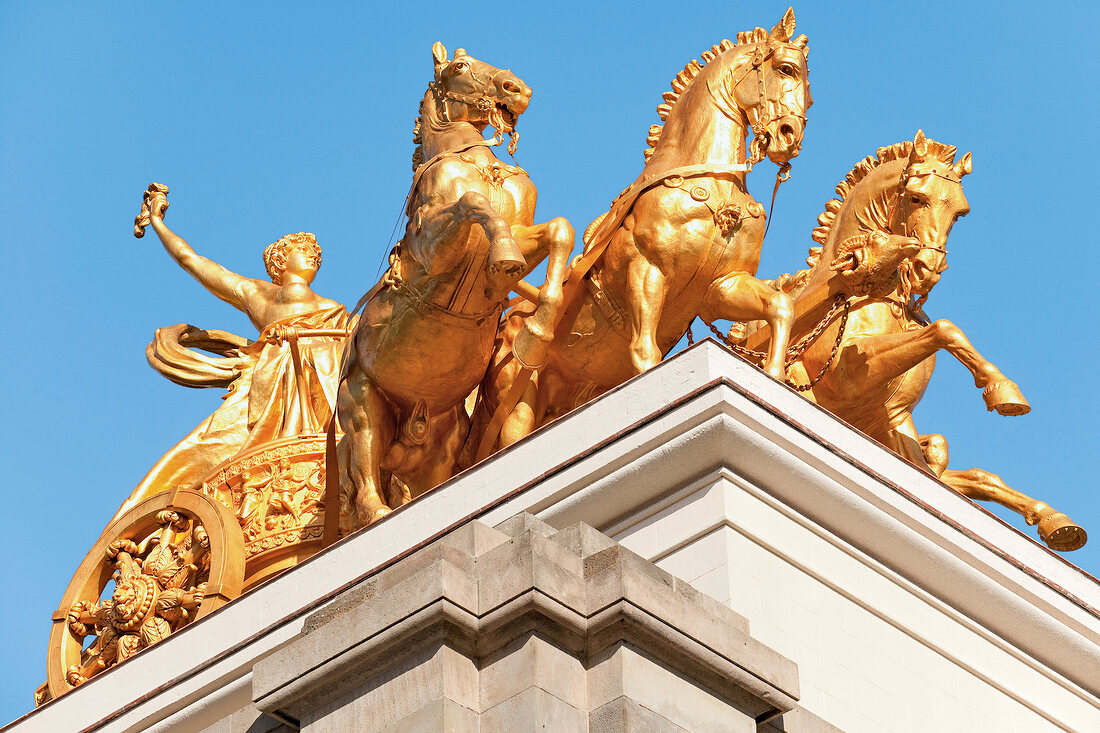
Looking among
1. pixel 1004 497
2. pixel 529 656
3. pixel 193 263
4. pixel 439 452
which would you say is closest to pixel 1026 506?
pixel 1004 497

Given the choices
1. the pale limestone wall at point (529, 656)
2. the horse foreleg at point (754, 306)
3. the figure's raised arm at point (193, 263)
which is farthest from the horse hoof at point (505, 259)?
the figure's raised arm at point (193, 263)

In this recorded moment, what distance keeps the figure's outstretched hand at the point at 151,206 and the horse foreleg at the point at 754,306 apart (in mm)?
7028

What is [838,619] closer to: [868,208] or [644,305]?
[644,305]

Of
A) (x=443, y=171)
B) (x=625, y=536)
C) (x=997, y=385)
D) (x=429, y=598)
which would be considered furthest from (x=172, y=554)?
(x=429, y=598)

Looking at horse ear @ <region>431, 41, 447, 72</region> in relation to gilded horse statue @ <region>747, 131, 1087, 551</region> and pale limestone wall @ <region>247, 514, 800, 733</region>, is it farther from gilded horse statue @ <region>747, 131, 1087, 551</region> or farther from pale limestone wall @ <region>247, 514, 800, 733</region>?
pale limestone wall @ <region>247, 514, 800, 733</region>

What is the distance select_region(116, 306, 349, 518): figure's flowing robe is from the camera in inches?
677

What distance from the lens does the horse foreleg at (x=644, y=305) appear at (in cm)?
1295

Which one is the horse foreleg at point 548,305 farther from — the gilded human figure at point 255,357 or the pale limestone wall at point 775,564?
the gilded human figure at point 255,357

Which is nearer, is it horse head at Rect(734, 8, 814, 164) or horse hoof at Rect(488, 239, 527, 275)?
horse hoof at Rect(488, 239, 527, 275)

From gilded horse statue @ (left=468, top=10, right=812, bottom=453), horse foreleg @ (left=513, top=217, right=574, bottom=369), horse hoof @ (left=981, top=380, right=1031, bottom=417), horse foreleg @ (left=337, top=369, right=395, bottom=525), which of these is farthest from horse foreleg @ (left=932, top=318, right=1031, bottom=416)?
horse foreleg @ (left=337, top=369, right=395, bottom=525)

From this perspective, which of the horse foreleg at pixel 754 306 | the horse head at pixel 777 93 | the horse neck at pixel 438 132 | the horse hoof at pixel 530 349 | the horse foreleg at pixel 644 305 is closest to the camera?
the horse foreleg at pixel 754 306

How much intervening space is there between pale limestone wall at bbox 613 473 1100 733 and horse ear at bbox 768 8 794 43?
3.88 m

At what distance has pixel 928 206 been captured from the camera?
14.1 m

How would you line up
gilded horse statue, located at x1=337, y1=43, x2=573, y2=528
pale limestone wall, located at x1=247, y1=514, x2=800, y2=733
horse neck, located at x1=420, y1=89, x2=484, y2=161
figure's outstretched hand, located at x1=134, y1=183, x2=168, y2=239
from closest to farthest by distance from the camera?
pale limestone wall, located at x1=247, y1=514, x2=800, y2=733 < gilded horse statue, located at x1=337, y1=43, x2=573, y2=528 < horse neck, located at x1=420, y1=89, x2=484, y2=161 < figure's outstretched hand, located at x1=134, y1=183, x2=168, y2=239
